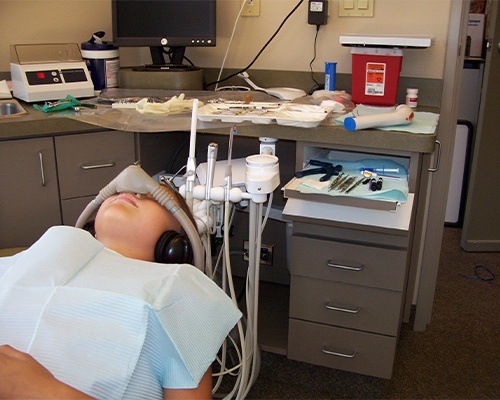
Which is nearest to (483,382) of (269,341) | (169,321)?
(269,341)

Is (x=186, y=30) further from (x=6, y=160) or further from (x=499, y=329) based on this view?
(x=499, y=329)

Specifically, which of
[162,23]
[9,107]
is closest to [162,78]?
[162,23]

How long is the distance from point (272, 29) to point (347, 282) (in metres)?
1.13

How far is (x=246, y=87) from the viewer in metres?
2.26

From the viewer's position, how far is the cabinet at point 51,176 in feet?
5.69

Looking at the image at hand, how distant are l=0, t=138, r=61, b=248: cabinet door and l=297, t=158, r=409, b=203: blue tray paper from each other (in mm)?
829

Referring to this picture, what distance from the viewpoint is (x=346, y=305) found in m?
1.63

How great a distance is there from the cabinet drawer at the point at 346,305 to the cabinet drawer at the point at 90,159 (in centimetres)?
74

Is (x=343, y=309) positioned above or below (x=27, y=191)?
below

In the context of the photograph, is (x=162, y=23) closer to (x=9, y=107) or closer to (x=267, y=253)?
(x=9, y=107)

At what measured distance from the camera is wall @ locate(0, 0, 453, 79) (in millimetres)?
1993

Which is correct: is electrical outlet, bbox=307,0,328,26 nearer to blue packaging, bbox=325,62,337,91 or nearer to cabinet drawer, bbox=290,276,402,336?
blue packaging, bbox=325,62,337,91

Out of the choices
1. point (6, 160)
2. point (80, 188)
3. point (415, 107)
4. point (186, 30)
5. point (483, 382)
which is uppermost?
point (186, 30)

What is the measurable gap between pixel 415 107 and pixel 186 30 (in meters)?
0.92
